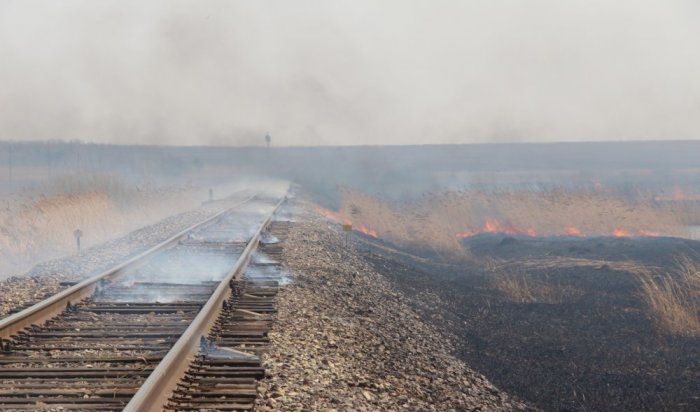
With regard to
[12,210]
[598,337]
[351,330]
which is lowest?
[598,337]

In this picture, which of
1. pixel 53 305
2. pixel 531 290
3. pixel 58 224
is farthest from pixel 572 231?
pixel 53 305

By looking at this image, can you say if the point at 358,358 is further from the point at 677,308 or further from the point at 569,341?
the point at 677,308

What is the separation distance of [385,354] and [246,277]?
442 cm

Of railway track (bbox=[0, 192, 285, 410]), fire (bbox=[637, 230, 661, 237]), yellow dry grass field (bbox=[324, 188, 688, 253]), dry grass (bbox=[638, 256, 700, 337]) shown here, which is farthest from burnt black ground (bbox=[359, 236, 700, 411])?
fire (bbox=[637, 230, 661, 237])

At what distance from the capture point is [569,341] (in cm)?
1211

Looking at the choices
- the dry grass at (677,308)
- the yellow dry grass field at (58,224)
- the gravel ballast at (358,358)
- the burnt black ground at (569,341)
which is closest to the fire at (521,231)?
the burnt black ground at (569,341)

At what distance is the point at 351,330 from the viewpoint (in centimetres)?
981

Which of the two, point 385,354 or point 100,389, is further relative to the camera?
point 385,354

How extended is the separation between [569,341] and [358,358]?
16.0ft

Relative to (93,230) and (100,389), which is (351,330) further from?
(93,230)

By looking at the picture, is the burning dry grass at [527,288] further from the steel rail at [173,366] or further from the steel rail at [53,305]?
the steel rail at [173,366]

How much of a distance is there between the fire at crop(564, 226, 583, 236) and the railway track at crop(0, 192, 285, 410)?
17853 millimetres

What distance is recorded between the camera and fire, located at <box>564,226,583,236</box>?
29.0 m

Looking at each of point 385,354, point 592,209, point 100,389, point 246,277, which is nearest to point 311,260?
point 246,277
